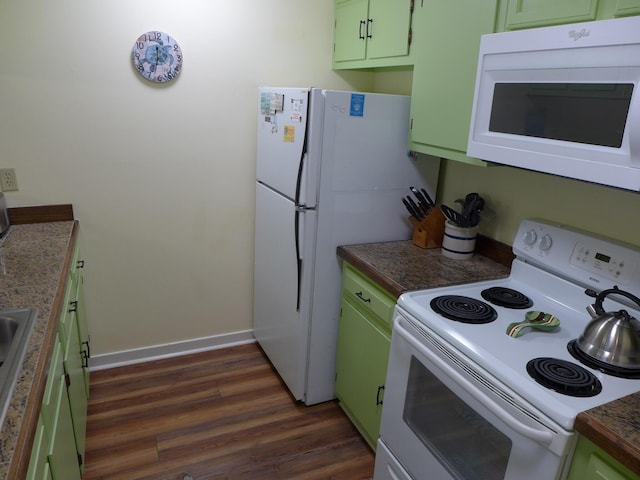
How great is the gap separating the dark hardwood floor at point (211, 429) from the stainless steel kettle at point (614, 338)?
1228 mm

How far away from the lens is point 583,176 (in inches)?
49.8

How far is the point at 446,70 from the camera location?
1857 mm

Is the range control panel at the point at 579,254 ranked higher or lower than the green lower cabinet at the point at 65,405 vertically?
higher

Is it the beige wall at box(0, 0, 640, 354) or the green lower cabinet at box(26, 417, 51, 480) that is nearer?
the green lower cabinet at box(26, 417, 51, 480)

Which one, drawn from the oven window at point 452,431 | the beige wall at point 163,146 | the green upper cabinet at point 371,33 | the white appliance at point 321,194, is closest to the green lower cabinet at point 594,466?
the oven window at point 452,431

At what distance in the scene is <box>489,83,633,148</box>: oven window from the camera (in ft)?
3.88

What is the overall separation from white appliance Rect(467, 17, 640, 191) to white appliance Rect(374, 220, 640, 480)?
1.47ft

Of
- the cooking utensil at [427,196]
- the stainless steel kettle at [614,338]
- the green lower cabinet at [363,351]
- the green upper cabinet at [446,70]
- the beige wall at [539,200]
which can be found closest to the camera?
the stainless steel kettle at [614,338]

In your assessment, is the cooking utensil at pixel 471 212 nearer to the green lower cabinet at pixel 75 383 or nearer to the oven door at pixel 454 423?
the oven door at pixel 454 423

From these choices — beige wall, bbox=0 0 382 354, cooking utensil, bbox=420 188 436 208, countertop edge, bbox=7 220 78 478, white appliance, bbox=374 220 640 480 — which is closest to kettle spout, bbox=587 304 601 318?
white appliance, bbox=374 220 640 480

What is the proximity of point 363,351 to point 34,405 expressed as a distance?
140 cm

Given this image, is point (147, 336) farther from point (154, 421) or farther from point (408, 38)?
point (408, 38)

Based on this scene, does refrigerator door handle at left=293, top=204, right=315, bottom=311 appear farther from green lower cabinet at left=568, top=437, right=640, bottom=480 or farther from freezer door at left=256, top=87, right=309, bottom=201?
green lower cabinet at left=568, top=437, right=640, bottom=480

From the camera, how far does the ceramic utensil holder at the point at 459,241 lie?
6.86 ft
